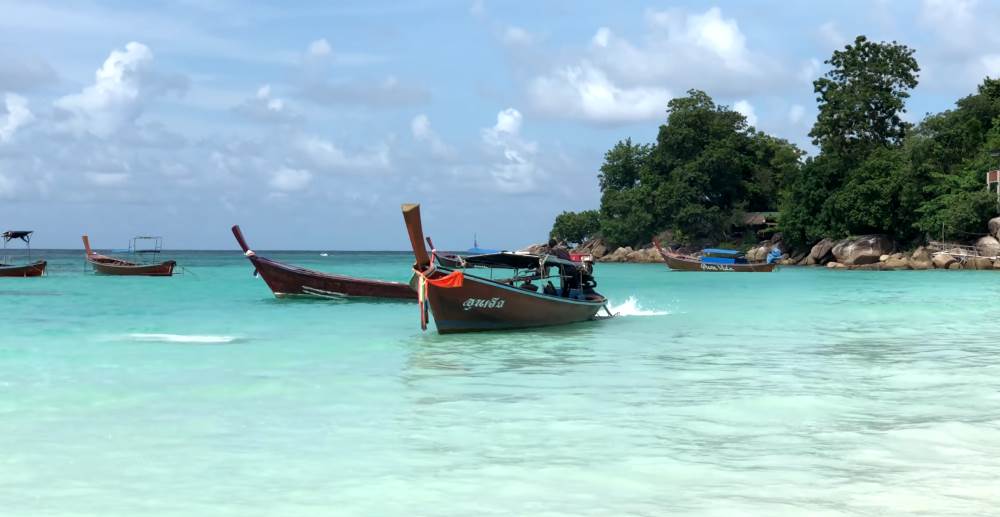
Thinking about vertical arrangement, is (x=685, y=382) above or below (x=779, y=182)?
below

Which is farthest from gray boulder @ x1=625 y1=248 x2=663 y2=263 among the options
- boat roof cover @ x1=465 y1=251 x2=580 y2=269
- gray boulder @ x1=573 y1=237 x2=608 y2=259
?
boat roof cover @ x1=465 y1=251 x2=580 y2=269

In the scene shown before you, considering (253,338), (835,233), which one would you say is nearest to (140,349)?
(253,338)

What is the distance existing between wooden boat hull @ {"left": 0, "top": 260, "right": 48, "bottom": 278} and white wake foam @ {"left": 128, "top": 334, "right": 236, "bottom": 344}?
31891 mm

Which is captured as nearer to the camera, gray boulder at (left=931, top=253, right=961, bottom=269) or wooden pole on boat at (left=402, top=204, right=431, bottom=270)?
wooden pole on boat at (left=402, top=204, right=431, bottom=270)

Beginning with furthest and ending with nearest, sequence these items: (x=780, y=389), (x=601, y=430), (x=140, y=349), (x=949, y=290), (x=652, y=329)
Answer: (x=949, y=290)
(x=652, y=329)
(x=140, y=349)
(x=780, y=389)
(x=601, y=430)

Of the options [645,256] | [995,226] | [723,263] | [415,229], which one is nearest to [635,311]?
[415,229]

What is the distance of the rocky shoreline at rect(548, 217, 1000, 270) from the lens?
5103 centimetres

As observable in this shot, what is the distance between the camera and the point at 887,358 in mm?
14477

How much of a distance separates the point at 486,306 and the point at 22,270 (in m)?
38.3

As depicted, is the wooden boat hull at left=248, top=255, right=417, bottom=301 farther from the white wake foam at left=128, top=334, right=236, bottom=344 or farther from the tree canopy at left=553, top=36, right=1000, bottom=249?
the tree canopy at left=553, top=36, right=1000, bottom=249

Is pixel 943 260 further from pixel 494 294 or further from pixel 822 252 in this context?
pixel 494 294

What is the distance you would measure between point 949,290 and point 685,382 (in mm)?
25496

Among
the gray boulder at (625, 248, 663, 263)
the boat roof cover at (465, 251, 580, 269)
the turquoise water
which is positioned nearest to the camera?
the turquoise water

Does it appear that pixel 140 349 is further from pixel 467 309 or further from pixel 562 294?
pixel 562 294
